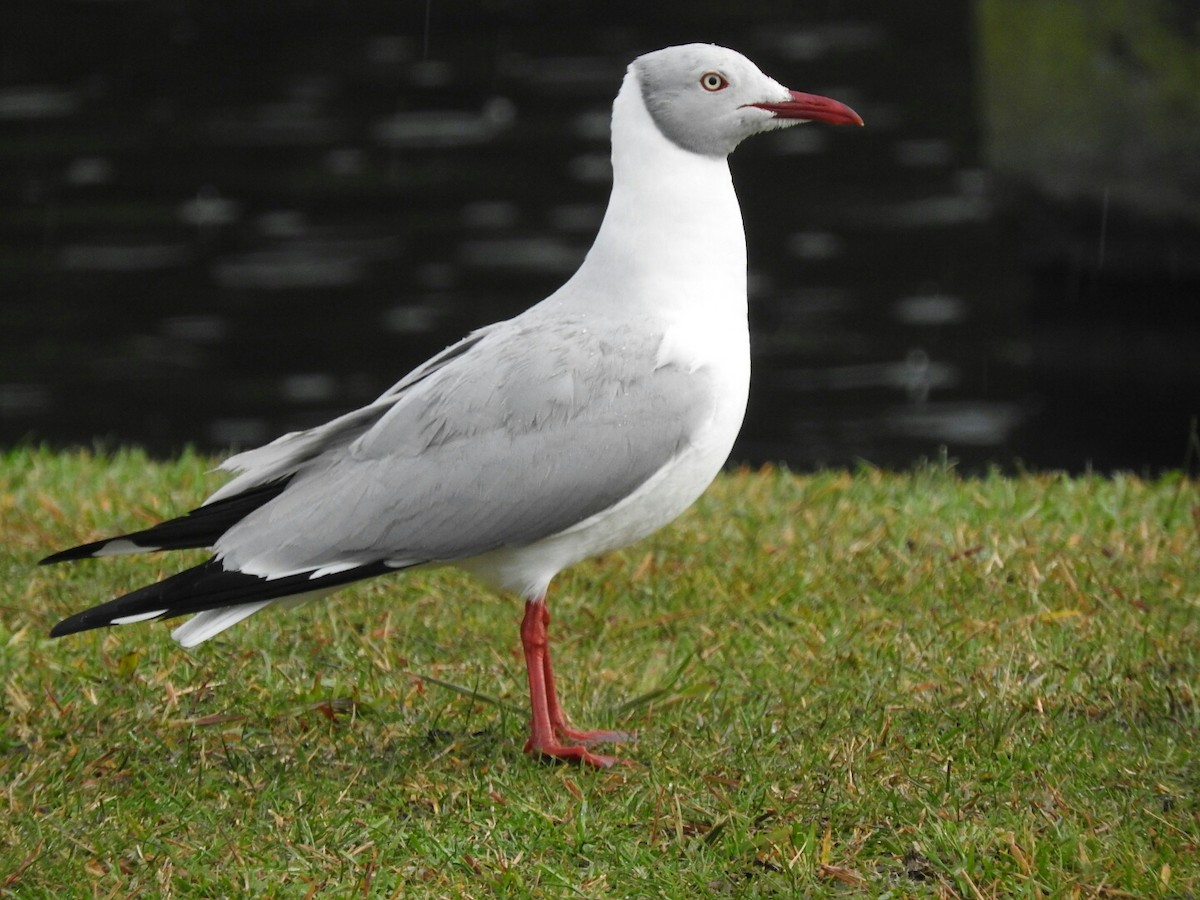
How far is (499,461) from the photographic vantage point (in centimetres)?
460

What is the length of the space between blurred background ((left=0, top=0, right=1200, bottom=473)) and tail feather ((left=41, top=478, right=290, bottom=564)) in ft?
22.7

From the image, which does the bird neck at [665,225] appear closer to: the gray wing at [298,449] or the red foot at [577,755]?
the gray wing at [298,449]

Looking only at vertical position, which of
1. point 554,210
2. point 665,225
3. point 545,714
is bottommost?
point 554,210

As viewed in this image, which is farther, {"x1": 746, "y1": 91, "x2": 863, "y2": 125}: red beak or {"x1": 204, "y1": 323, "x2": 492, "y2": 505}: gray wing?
{"x1": 746, "y1": 91, "x2": 863, "y2": 125}: red beak

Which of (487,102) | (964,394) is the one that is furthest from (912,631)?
(487,102)

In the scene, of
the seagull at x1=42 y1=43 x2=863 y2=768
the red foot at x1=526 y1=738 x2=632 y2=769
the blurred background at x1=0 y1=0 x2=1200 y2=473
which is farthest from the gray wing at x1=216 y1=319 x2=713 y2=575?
the blurred background at x1=0 y1=0 x2=1200 y2=473

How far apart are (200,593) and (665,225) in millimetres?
1543

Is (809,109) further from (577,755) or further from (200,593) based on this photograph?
(200,593)

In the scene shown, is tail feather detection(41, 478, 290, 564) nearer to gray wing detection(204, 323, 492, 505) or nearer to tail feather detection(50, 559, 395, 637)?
gray wing detection(204, 323, 492, 505)

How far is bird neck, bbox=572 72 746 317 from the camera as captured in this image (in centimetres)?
484

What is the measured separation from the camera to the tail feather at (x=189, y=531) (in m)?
4.61

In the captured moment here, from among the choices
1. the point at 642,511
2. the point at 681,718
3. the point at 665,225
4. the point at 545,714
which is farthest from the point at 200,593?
the point at 665,225

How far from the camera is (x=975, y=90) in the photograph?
20.6m

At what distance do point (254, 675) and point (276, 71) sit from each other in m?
17.2
